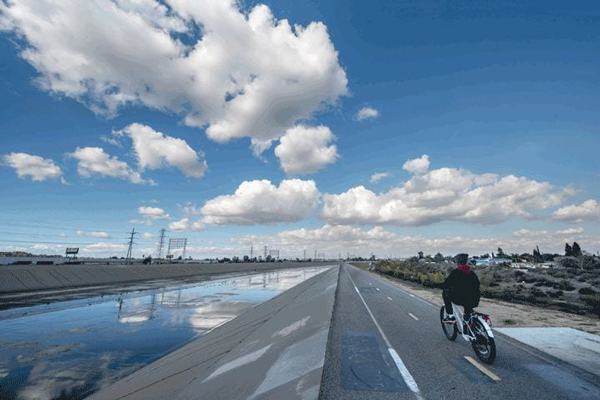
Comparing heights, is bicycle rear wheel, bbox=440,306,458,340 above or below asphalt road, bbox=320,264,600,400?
above

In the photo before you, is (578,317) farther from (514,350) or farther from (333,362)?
(333,362)

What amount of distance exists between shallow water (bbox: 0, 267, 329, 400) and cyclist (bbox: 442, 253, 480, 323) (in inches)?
366

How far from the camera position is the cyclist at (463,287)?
818 centimetres

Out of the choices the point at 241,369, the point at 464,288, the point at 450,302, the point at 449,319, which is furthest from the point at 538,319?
the point at 241,369

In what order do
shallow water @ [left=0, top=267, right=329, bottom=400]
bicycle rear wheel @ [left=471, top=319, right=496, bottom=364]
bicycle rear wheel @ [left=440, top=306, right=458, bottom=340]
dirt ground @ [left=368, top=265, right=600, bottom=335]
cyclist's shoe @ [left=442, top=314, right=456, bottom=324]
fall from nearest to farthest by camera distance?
bicycle rear wheel @ [left=471, top=319, right=496, bottom=364] → shallow water @ [left=0, top=267, right=329, bottom=400] → cyclist's shoe @ [left=442, top=314, right=456, bottom=324] → bicycle rear wheel @ [left=440, top=306, right=458, bottom=340] → dirt ground @ [left=368, top=265, right=600, bottom=335]

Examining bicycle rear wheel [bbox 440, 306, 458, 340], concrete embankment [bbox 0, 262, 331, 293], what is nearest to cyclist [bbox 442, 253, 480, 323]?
bicycle rear wheel [bbox 440, 306, 458, 340]

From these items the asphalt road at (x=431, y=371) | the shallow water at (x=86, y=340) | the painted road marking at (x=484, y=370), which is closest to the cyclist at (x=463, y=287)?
the painted road marking at (x=484, y=370)

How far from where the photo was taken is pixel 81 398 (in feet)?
21.7

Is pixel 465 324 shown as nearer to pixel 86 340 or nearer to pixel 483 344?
pixel 483 344

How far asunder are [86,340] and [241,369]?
7.95 metres

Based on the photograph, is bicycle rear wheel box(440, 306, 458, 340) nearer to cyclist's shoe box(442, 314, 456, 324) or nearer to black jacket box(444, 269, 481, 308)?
cyclist's shoe box(442, 314, 456, 324)

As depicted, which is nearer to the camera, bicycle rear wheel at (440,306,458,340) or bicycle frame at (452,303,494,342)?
bicycle frame at (452,303,494,342)

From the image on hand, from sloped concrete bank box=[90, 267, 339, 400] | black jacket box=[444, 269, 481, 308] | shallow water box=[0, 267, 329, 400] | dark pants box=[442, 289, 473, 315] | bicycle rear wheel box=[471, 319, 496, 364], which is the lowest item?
shallow water box=[0, 267, 329, 400]

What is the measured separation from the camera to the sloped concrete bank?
5.39 metres
